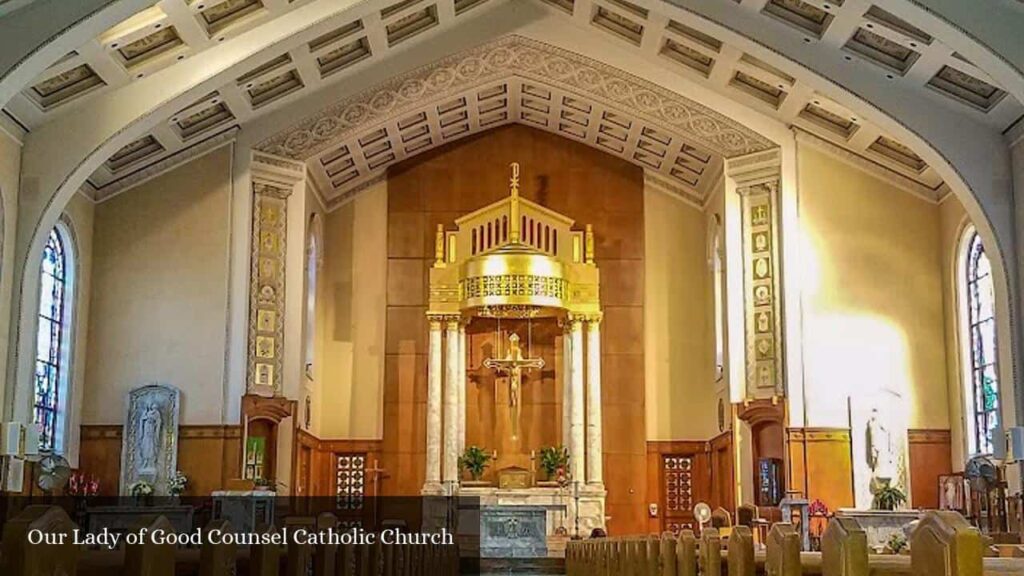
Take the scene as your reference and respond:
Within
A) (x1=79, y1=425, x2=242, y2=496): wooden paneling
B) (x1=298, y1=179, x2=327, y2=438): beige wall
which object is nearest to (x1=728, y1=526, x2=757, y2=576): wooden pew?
(x1=79, y1=425, x2=242, y2=496): wooden paneling

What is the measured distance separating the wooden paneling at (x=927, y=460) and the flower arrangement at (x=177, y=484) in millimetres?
9484

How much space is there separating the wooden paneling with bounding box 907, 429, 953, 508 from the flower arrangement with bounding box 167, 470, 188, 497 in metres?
9.48

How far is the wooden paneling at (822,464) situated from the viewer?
53.3ft

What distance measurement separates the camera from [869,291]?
16.8m

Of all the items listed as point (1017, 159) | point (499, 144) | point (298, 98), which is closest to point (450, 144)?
point (499, 144)

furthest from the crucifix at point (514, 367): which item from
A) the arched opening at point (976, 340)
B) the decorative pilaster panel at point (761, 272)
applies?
the arched opening at point (976, 340)

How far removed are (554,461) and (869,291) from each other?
547cm

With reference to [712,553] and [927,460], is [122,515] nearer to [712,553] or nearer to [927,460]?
[927,460]

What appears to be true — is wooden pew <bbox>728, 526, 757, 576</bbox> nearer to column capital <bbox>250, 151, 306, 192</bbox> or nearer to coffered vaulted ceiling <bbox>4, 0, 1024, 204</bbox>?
coffered vaulted ceiling <bbox>4, 0, 1024, 204</bbox>

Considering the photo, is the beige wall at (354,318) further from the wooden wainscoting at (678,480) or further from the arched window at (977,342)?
the arched window at (977,342)

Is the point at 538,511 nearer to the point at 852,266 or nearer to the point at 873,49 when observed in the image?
the point at 852,266

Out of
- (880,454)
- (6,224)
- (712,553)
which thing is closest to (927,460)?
(880,454)

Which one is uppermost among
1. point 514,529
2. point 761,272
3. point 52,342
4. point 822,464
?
point 761,272

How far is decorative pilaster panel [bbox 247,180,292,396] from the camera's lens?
16.8m
